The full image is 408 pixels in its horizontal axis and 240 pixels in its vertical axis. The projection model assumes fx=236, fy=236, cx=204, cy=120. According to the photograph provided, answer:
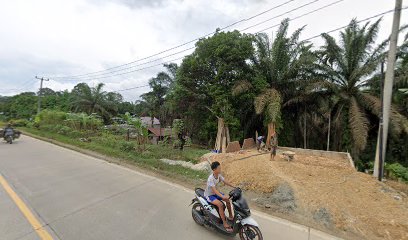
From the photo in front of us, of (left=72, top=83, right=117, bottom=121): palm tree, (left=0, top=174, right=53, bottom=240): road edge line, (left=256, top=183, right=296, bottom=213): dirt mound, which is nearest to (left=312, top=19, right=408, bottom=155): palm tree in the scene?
(left=256, top=183, right=296, bottom=213): dirt mound

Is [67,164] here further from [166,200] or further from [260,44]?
[260,44]

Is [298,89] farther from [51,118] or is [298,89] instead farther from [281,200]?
[51,118]

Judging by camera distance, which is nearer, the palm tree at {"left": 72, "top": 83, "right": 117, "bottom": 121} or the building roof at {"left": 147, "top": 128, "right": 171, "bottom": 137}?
the building roof at {"left": 147, "top": 128, "right": 171, "bottom": 137}

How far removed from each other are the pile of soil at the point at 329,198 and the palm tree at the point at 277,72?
530 centimetres

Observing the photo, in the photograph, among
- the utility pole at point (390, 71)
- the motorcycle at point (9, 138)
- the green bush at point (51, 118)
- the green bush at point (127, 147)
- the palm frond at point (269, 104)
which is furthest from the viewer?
the green bush at point (51, 118)

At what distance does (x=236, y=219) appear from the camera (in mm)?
3982

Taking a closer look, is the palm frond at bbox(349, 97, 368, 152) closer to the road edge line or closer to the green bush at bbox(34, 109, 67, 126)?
the road edge line

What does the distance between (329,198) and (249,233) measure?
3015 mm

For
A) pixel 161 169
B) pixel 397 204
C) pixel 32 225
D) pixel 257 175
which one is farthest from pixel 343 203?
pixel 32 225

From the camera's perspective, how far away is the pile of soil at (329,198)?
182 inches

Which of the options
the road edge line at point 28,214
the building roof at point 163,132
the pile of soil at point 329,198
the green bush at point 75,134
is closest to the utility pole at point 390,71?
the pile of soil at point 329,198

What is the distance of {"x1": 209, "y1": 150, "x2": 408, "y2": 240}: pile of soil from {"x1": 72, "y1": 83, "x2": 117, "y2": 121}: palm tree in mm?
28457

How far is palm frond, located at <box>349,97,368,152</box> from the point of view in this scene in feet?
39.3

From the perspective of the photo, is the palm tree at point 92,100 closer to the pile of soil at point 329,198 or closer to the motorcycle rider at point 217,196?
the pile of soil at point 329,198
